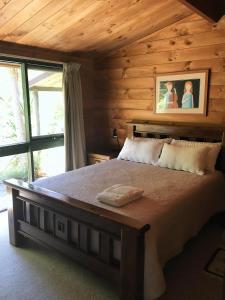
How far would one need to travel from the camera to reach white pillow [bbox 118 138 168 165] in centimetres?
341

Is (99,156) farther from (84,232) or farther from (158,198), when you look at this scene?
(84,232)

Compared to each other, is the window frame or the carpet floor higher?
the window frame

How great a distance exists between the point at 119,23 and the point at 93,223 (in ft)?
7.98

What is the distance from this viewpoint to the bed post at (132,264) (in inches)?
67.6

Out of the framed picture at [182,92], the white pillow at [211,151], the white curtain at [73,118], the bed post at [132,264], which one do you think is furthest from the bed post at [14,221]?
the framed picture at [182,92]

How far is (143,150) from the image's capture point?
3469 millimetres

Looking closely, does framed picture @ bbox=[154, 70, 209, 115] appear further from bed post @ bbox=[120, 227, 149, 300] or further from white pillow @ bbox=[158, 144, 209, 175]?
bed post @ bbox=[120, 227, 149, 300]

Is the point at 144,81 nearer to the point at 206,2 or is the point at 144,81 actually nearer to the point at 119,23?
the point at 119,23

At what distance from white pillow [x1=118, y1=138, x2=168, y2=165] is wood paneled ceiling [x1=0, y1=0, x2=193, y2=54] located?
1.46 meters

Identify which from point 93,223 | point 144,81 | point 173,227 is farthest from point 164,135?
point 93,223

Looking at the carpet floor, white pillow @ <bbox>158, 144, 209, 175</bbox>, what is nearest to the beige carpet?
the carpet floor

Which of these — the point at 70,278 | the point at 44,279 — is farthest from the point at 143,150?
the point at 44,279

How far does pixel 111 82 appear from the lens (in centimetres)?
432

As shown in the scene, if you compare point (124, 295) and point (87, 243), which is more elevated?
point (87, 243)
